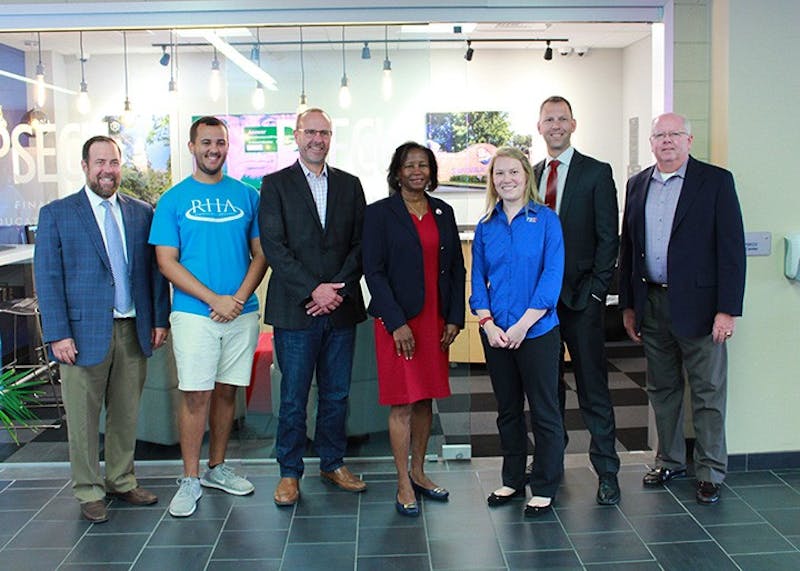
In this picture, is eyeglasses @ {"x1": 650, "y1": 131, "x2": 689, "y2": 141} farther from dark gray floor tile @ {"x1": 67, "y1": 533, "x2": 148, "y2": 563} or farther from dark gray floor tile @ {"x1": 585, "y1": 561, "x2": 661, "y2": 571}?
dark gray floor tile @ {"x1": 67, "y1": 533, "x2": 148, "y2": 563}

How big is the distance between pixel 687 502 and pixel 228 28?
319cm

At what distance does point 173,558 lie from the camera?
340cm

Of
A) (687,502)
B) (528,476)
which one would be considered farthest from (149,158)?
(687,502)

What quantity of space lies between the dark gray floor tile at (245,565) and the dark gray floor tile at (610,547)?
3.88 feet

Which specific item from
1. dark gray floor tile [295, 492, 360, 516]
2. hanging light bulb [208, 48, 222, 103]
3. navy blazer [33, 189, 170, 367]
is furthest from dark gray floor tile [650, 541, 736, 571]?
hanging light bulb [208, 48, 222, 103]

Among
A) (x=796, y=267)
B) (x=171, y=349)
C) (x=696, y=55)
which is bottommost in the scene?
(x=171, y=349)

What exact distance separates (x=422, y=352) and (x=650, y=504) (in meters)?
1.24

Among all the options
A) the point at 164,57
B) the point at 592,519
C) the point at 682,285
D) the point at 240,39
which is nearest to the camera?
the point at 592,519

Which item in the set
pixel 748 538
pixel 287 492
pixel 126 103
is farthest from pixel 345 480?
pixel 126 103

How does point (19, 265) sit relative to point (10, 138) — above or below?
below

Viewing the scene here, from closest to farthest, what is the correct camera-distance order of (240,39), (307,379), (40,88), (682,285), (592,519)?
(592,519) < (682,285) < (307,379) < (240,39) < (40,88)

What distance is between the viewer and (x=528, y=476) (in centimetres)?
412

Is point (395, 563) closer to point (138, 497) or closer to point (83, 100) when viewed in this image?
point (138, 497)

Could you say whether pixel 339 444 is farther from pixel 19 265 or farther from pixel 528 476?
pixel 19 265
